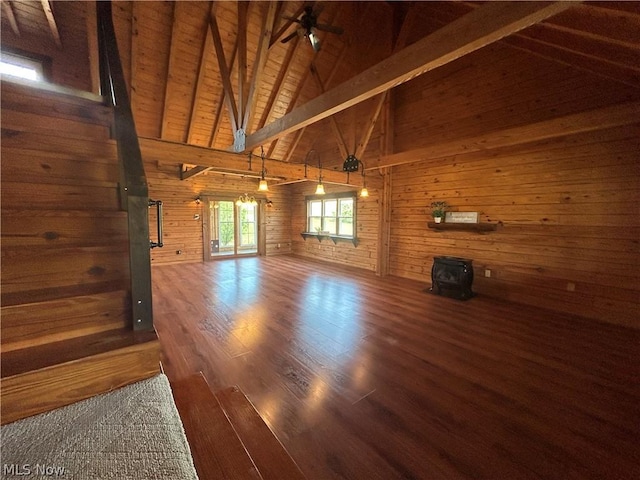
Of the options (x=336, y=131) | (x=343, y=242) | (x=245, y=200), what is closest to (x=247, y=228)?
(x=245, y=200)

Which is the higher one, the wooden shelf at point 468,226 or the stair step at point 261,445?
the wooden shelf at point 468,226

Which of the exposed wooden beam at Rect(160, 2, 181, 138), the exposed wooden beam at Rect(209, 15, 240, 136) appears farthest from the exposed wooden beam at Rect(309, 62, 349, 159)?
the exposed wooden beam at Rect(160, 2, 181, 138)

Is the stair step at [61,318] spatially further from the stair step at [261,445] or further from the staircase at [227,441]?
the stair step at [261,445]

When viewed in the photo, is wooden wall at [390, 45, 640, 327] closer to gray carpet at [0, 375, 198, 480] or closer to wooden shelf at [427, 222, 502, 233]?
wooden shelf at [427, 222, 502, 233]

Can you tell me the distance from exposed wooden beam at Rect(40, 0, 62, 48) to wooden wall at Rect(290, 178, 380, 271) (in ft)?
19.6

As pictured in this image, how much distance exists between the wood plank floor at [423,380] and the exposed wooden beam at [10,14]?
5074 mm

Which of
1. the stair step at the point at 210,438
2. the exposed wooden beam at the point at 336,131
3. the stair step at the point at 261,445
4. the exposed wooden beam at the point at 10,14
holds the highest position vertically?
the exposed wooden beam at the point at 10,14

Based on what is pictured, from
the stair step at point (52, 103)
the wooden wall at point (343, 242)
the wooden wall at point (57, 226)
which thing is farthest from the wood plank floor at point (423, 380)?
the wooden wall at point (343, 242)

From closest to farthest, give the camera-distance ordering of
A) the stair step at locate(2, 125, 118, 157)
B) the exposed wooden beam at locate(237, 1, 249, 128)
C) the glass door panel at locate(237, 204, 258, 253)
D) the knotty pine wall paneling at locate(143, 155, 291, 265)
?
the stair step at locate(2, 125, 118, 157) → the exposed wooden beam at locate(237, 1, 249, 128) → the knotty pine wall paneling at locate(143, 155, 291, 265) → the glass door panel at locate(237, 204, 258, 253)

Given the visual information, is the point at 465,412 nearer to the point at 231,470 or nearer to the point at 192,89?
the point at 231,470

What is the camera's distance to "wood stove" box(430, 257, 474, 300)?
175 inches

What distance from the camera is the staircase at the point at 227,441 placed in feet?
2.93

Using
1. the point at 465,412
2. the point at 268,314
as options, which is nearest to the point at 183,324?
the point at 268,314

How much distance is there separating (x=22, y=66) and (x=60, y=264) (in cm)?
627
